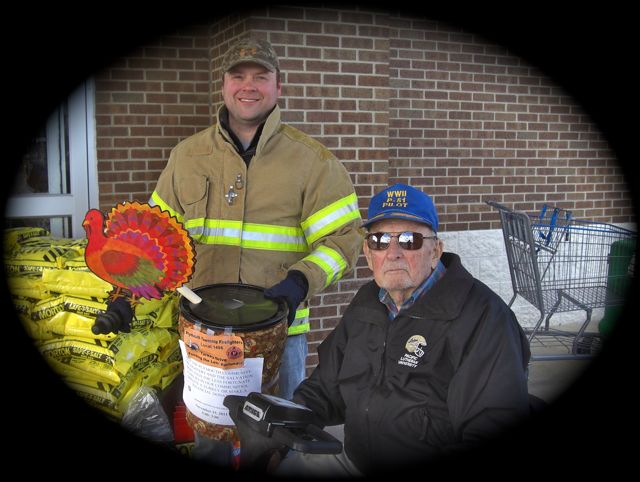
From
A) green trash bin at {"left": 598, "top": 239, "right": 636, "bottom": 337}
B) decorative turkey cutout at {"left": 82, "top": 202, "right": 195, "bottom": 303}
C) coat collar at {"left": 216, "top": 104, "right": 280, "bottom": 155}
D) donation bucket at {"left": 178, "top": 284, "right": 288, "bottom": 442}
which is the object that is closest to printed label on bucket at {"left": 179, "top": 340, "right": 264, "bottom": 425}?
donation bucket at {"left": 178, "top": 284, "right": 288, "bottom": 442}

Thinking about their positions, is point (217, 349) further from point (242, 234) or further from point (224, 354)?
point (242, 234)

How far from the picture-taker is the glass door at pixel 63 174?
4.88 meters

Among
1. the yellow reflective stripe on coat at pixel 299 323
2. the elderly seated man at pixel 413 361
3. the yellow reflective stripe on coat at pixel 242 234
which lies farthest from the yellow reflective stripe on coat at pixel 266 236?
the elderly seated man at pixel 413 361

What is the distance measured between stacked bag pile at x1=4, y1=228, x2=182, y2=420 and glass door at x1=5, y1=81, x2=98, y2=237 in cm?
217

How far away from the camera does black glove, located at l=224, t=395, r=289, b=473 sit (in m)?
2.06

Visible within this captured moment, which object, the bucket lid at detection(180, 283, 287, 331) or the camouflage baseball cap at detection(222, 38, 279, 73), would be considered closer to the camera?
the bucket lid at detection(180, 283, 287, 331)

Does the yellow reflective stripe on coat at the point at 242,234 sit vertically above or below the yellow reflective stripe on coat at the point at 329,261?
above

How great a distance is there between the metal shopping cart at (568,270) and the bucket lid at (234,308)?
10.2ft

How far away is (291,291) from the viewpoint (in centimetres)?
242

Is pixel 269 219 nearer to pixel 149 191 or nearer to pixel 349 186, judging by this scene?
pixel 349 186

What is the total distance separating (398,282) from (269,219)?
2.55ft

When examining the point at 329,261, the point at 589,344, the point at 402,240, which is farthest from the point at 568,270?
the point at 402,240

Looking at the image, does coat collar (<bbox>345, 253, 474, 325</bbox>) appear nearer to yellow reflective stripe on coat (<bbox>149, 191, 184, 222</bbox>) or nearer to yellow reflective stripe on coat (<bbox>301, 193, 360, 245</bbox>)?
yellow reflective stripe on coat (<bbox>301, 193, 360, 245</bbox>)

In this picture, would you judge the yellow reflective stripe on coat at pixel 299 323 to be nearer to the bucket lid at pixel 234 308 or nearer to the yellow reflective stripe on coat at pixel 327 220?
the yellow reflective stripe on coat at pixel 327 220
